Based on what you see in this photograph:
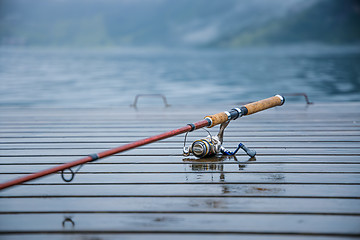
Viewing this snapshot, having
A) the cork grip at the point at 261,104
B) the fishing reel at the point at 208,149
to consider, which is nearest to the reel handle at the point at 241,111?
the cork grip at the point at 261,104

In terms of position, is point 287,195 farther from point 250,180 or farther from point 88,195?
point 88,195

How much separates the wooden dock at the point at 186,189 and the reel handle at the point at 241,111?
1.15 feet

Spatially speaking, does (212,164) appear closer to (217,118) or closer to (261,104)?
(217,118)

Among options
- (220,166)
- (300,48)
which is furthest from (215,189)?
(300,48)

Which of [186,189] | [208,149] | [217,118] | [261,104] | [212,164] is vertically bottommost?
[186,189]

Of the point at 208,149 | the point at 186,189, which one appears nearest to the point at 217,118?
the point at 208,149

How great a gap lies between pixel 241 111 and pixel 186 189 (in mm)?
1247

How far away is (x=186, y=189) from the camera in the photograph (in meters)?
2.95

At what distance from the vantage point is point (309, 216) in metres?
2.46

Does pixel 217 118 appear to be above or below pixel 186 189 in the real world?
above

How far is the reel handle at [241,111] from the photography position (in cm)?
365

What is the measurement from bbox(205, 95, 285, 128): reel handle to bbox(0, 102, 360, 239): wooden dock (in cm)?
35

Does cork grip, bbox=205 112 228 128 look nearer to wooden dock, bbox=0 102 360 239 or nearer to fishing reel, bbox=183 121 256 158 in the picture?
fishing reel, bbox=183 121 256 158

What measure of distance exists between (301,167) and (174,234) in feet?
5.12
